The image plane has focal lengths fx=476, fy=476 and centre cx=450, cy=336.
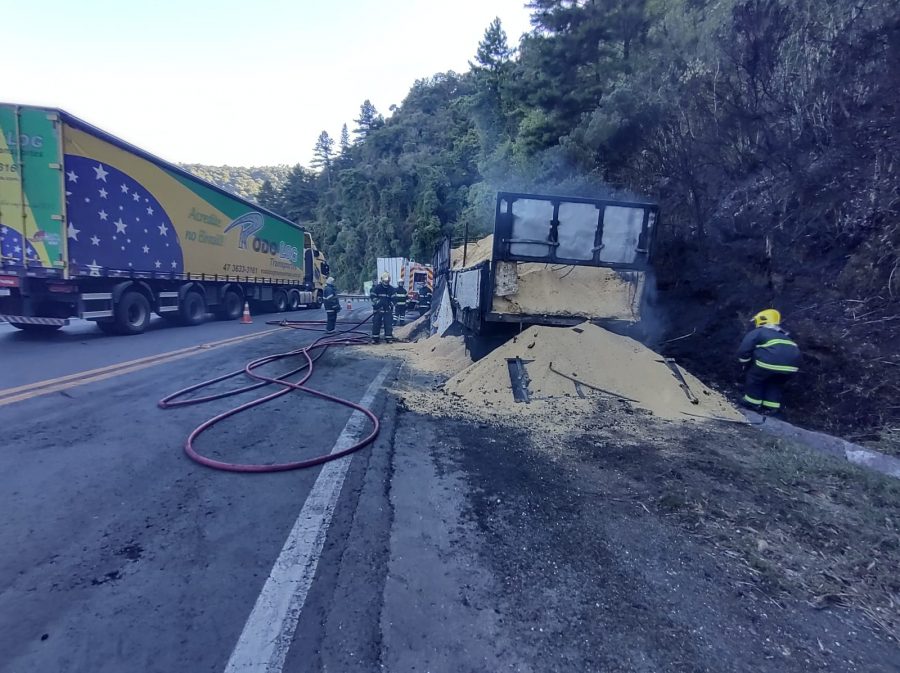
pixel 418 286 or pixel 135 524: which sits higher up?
pixel 418 286

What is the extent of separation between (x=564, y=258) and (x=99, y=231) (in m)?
9.74

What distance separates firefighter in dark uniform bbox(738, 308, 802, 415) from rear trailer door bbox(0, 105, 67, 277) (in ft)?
39.1

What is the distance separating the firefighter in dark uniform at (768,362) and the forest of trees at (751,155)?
51cm

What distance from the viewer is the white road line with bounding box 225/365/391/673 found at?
72.2 inches

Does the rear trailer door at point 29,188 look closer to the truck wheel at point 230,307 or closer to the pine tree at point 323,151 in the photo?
the truck wheel at point 230,307

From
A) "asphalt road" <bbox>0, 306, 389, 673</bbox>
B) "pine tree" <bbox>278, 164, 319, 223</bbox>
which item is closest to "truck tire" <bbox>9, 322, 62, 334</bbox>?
"asphalt road" <bbox>0, 306, 389, 673</bbox>

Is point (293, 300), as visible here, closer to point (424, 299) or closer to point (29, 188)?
point (424, 299)

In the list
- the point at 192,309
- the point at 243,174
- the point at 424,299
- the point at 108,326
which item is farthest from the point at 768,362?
the point at 243,174

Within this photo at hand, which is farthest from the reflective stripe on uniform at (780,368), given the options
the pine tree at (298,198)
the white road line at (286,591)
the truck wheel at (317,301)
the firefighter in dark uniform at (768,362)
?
the pine tree at (298,198)

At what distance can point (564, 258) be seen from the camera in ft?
23.3

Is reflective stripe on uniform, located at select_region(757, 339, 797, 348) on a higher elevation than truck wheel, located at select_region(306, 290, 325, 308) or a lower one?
higher

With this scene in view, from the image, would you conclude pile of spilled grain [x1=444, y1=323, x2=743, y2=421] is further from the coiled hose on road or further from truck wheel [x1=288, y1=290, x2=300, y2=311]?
truck wheel [x1=288, y1=290, x2=300, y2=311]

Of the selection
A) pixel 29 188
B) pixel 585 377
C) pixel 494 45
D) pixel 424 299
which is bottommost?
A: pixel 585 377

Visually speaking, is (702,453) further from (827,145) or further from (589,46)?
(589,46)
